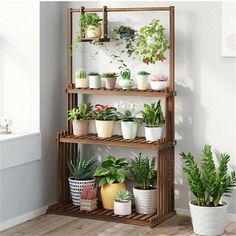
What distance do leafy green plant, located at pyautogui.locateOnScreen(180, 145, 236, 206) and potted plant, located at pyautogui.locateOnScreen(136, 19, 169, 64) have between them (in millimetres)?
747

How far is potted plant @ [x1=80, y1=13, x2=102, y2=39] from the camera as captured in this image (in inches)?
197

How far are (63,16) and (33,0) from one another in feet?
1.22

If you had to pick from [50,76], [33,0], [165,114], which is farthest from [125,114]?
[33,0]

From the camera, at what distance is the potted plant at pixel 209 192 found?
15.0 feet

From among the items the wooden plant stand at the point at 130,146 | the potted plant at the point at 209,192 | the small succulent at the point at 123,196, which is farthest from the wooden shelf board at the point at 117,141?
the small succulent at the point at 123,196

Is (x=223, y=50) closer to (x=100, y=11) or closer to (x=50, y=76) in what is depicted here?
(x=100, y=11)

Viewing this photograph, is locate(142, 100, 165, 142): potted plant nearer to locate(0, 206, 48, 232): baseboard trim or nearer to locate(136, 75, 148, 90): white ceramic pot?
locate(136, 75, 148, 90): white ceramic pot

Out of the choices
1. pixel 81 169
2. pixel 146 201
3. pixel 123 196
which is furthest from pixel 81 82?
pixel 146 201

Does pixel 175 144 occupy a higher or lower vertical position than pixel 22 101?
lower

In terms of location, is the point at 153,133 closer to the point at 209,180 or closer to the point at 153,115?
the point at 153,115

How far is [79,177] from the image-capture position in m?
5.16

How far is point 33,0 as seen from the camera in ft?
16.4

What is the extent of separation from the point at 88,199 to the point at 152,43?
1.26 metres

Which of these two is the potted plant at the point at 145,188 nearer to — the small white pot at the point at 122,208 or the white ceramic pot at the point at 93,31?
the small white pot at the point at 122,208
